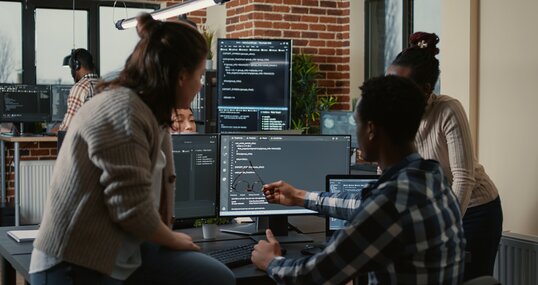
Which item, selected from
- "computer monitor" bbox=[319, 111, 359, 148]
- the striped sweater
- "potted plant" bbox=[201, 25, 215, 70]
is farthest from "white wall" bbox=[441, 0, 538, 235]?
"potted plant" bbox=[201, 25, 215, 70]

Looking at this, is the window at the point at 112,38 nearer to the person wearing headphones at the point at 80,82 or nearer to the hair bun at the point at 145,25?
the person wearing headphones at the point at 80,82

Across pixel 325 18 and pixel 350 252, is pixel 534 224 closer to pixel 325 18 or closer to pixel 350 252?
pixel 350 252

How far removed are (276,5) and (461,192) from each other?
186 inches

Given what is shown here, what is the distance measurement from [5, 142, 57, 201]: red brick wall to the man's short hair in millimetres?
6622

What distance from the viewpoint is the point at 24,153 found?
789 centimetres

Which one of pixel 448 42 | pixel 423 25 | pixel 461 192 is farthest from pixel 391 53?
pixel 461 192

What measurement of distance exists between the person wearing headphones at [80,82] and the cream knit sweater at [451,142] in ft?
12.8

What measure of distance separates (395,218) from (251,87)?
5.19 meters

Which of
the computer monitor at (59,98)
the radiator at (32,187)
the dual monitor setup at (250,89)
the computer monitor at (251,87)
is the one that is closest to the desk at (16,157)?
the radiator at (32,187)

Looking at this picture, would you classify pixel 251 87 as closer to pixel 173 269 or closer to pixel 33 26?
pixel 33 26

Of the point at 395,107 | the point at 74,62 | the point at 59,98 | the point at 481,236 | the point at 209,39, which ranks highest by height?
the point at 209,39

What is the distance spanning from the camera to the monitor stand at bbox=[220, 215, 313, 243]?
3.09 metres

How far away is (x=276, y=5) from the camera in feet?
24.1

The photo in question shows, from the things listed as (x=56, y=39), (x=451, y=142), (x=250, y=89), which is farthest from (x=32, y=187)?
(x=451, y=142)
